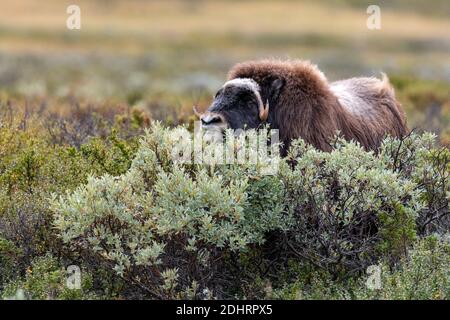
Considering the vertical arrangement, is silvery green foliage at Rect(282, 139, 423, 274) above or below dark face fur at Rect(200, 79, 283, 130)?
below

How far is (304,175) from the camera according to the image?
5258mm

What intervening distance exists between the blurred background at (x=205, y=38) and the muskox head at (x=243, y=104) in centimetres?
1044

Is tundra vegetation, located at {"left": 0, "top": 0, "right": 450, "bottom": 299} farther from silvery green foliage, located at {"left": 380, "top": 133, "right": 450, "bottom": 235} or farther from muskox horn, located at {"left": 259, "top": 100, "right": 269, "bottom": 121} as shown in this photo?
muskox horn, located at {"left": 259, "top": 100, "right": 269, "bottom": 121}

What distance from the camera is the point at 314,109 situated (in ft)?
21.1

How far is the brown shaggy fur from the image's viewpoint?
6.35 m

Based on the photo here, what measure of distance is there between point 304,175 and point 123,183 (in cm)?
112

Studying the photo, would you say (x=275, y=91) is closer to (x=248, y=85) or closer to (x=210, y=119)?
(x=248, y=85)

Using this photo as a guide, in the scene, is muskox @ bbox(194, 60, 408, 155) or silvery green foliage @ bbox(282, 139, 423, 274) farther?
muskox @ bbox(194, 60, 408, 155)

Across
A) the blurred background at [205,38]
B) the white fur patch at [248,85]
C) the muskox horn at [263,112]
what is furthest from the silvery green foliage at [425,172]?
the blurred background at [205,38]

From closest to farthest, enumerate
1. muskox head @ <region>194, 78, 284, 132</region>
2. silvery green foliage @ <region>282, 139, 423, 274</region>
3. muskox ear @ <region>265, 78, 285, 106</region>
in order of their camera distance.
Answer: silvery green foliage @ <region>282, 139, 423, 274</region>, muskox head @ <region>194, 78, 284, 132</region>, muskox ear @ <region>265, 78, 285, 106</region>

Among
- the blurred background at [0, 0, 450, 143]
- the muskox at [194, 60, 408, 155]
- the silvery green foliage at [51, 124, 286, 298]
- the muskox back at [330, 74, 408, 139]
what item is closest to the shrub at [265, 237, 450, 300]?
the silvery green foliage at [51, 124, 286, 298]

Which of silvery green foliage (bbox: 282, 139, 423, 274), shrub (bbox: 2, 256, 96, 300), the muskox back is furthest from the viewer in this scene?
the muskox back

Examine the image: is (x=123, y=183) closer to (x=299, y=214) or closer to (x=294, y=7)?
(x=299, y=214)

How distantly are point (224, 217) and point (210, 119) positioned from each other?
1.33 m
